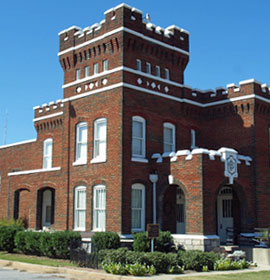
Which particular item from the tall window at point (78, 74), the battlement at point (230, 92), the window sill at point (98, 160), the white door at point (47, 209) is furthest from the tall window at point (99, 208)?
the battlement at point (230, 92)

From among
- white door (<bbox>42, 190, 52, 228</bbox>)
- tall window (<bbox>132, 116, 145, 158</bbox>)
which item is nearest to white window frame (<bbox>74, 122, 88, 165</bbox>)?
tall window (<bbox>132, 116, 145, 158</bbox>)

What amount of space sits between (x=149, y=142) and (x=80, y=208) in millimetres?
4941

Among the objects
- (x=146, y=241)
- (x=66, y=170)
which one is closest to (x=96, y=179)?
(x=66, y=170)

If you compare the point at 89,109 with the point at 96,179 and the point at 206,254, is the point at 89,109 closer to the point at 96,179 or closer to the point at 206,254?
the point at 96,179

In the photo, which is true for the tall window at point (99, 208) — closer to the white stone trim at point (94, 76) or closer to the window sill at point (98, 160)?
the window sill at point (98, 160)

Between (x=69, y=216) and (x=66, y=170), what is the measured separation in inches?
97.2

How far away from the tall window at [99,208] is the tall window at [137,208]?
1.42 meters

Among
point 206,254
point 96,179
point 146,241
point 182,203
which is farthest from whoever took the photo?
point 182,203

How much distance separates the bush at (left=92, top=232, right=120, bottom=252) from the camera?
18.6m

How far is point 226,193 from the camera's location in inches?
927

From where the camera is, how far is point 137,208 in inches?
840

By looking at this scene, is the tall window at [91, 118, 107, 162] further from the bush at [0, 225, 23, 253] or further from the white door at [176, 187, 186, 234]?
the bush at [0, 225, 23, 253]

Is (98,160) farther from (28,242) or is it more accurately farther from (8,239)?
(8,239)

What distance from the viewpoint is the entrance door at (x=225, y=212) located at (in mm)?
23281
